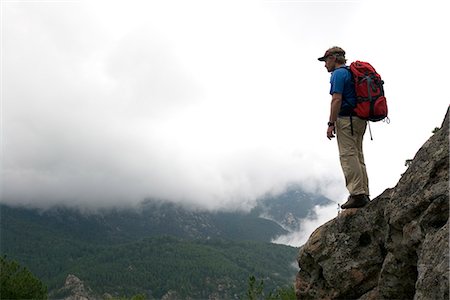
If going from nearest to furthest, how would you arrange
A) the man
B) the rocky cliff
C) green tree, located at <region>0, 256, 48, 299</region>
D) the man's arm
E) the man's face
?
the rocky cliff
the man's arm
the man
the man's face
green tree, located at <region>0, 256, 48, 299</region>

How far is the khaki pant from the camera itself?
10.3 metres

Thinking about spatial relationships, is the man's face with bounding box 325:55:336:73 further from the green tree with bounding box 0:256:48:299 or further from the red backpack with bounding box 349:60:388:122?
the green tree with bounding box 0:256:48:299

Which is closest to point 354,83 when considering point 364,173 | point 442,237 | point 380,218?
point 364,173

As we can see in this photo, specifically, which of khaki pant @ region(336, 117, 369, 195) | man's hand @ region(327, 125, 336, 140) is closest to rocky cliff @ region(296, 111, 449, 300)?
khaki pant @ region(336, 117, 369, 195)

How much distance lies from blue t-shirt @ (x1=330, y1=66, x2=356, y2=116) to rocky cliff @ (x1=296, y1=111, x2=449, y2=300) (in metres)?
1.99

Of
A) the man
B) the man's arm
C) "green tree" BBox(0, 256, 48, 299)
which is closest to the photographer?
the man's arm

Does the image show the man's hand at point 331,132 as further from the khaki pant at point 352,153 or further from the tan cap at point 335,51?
the tan cap at point 335,51

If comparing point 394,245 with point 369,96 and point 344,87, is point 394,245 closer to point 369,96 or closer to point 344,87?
point 369,96

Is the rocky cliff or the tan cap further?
the tan cap

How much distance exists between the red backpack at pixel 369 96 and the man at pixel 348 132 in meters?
0.16

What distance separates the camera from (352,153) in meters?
10.4

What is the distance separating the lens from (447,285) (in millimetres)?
6219

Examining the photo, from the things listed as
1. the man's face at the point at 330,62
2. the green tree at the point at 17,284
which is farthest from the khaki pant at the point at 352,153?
the green tree at the point at 17,284

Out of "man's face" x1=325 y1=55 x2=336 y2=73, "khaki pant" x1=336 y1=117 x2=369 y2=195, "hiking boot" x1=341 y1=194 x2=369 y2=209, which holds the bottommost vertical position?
"hiking boot" x1=341 y1=194 x2=369 y2=209
